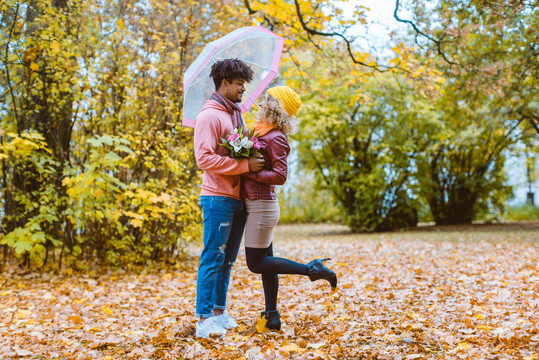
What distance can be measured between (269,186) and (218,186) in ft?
1.11

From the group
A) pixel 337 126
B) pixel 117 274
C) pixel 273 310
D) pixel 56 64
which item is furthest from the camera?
pixel 337 126

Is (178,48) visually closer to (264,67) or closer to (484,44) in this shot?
(264,67)

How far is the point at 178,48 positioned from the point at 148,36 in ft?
1.45

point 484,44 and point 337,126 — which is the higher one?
point 484,44

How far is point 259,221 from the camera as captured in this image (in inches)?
114

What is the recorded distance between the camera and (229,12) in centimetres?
746

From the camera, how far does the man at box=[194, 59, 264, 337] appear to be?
2.85 m

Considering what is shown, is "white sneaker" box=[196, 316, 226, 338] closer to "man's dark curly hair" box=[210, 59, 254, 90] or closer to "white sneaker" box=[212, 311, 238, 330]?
"white sneaker" box=[212, 311, 238, 330]

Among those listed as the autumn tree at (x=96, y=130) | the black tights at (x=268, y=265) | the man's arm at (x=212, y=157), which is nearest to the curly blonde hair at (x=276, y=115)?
the man's arm at (x=212, y=157)

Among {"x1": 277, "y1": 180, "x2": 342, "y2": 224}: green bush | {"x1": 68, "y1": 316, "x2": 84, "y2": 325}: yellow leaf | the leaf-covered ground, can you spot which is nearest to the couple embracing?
the leaf-covered ground

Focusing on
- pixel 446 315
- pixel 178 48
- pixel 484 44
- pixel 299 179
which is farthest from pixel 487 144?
pixel 446 315

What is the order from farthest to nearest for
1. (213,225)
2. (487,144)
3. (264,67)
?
(487,144) < (264,67) < (213,225)

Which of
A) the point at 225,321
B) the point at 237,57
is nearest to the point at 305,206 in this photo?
the point at 237,57

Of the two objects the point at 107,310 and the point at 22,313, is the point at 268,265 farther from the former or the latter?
the point at 22,313
